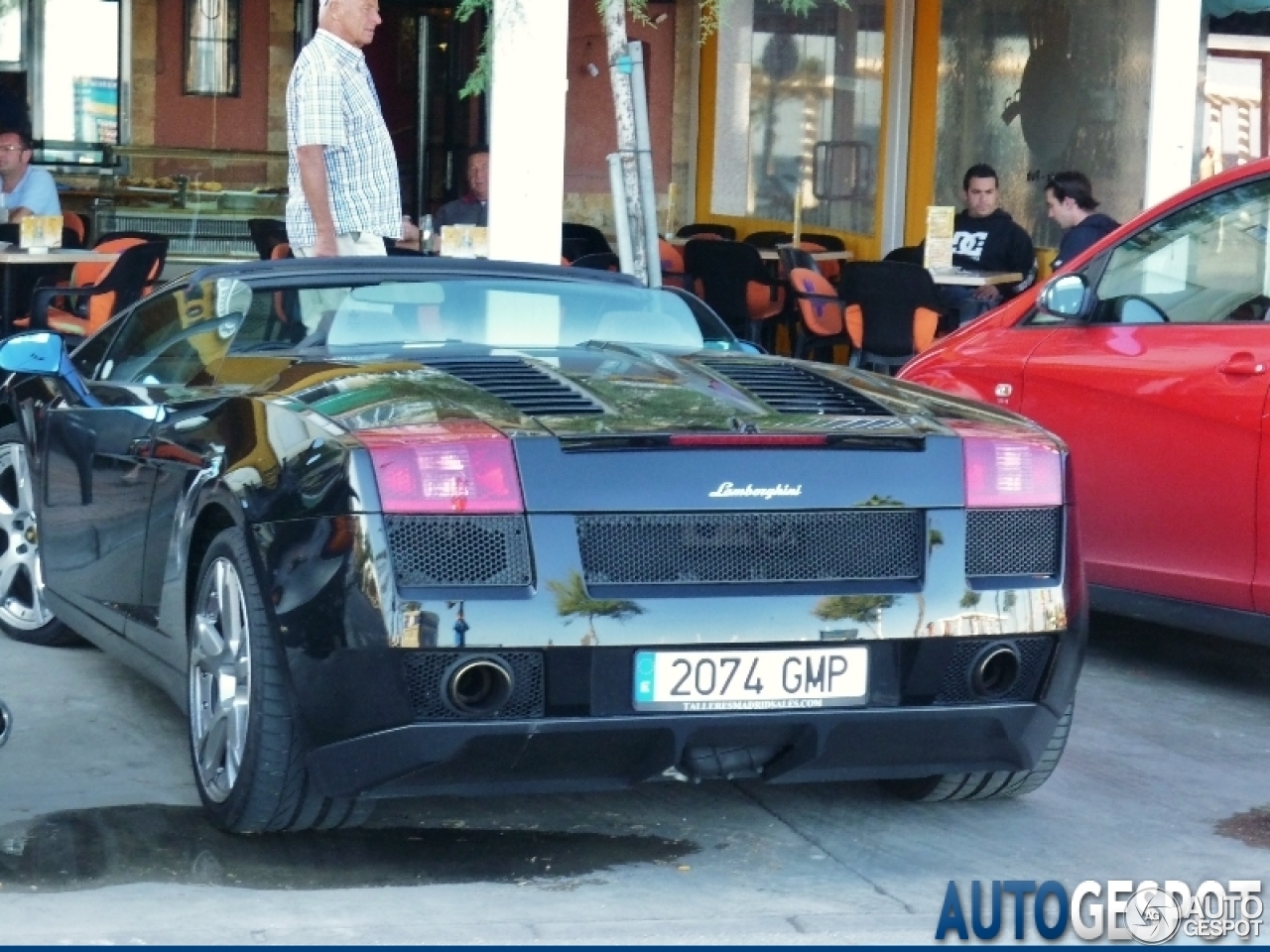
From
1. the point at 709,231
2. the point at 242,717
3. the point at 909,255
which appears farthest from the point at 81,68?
the point at 242,717

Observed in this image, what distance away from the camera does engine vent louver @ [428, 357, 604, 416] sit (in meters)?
4.33

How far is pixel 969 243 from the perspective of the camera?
1262 cm

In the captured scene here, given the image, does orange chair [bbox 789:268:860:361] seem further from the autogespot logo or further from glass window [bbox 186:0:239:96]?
the autogespot logo

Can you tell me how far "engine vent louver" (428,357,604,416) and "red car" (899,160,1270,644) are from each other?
225 cm

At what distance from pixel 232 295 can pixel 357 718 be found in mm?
1613

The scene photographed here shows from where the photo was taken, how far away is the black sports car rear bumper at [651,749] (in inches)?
161

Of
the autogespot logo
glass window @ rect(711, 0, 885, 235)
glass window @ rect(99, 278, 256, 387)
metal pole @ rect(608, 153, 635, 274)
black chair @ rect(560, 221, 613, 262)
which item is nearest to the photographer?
the autogespot logo

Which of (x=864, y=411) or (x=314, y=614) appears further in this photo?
(x=864, y=411)

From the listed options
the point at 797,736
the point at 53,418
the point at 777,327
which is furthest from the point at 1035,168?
the point at 797,736

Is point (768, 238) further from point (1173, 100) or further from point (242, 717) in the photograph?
point (242, 717)

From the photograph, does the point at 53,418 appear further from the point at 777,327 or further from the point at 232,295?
the point at 777,327

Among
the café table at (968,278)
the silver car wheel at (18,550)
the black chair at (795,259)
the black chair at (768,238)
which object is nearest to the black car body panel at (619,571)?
the silver car wheel at (18,550)

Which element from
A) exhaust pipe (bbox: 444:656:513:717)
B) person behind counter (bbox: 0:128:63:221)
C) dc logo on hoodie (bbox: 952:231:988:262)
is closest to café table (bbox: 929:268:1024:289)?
dc logo on hoodie (bbox: 952:231:988:262)

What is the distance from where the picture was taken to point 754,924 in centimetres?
410
